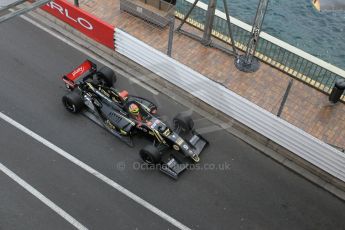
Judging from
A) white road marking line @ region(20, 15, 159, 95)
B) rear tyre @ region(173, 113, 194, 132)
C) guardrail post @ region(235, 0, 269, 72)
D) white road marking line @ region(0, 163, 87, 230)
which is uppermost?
guardrail post @ region(235, 0, 269, 72)

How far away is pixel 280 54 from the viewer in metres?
13.0

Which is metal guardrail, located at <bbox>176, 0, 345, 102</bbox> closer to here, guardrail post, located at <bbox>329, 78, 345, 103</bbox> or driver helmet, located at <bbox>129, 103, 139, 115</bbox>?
guardrail post, located at <bbox>329, 78, 345, 103</bbox>

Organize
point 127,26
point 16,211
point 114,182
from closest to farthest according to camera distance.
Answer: point 16,211
point 114,182
point 127,26

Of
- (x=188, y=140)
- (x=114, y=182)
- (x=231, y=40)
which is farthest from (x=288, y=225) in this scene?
(x=231, y=40)

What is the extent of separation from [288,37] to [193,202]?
435 inches

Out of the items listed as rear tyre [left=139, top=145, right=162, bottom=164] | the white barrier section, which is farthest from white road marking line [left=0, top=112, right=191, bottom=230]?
the white barrier section

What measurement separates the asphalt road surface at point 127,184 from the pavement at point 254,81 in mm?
1464

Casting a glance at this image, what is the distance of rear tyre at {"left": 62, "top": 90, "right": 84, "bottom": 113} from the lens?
10883 millimetres

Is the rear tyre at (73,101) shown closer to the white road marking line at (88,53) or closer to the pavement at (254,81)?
the white road marking line at (88,53)

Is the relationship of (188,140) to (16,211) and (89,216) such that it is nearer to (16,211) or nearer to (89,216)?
(89,216)

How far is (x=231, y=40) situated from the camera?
12.7 meters

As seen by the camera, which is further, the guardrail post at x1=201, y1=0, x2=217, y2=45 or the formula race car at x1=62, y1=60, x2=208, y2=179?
the guardrail post at x1=201, y1=0, x2=217, y2=45

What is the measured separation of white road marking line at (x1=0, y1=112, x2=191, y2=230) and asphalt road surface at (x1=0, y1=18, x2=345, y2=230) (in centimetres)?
9

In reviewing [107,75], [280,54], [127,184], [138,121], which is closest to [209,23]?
[280,54]
